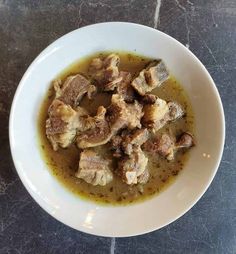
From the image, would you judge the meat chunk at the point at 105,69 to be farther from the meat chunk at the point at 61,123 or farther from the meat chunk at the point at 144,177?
the meat chunk at the point at 144,177

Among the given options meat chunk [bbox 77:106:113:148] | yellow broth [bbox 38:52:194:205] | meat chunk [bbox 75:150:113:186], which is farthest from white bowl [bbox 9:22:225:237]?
meat chunk [bbox 77:106:113:148]

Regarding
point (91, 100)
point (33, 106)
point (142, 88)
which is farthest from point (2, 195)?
point (142, 88)

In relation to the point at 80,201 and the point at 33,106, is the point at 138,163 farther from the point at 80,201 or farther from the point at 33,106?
the point at 33,106

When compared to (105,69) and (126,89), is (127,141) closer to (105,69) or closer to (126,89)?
(126,89)

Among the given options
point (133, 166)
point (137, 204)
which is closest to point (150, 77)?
point (133, 166)

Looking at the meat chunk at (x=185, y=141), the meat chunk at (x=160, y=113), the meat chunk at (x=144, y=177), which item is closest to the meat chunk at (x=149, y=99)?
the meat chunk at (x=160, y=113)

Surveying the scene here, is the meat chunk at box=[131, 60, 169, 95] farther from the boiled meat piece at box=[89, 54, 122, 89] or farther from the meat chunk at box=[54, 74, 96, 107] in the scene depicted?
the meat chunk at box=[54, 74, 96, 107]
